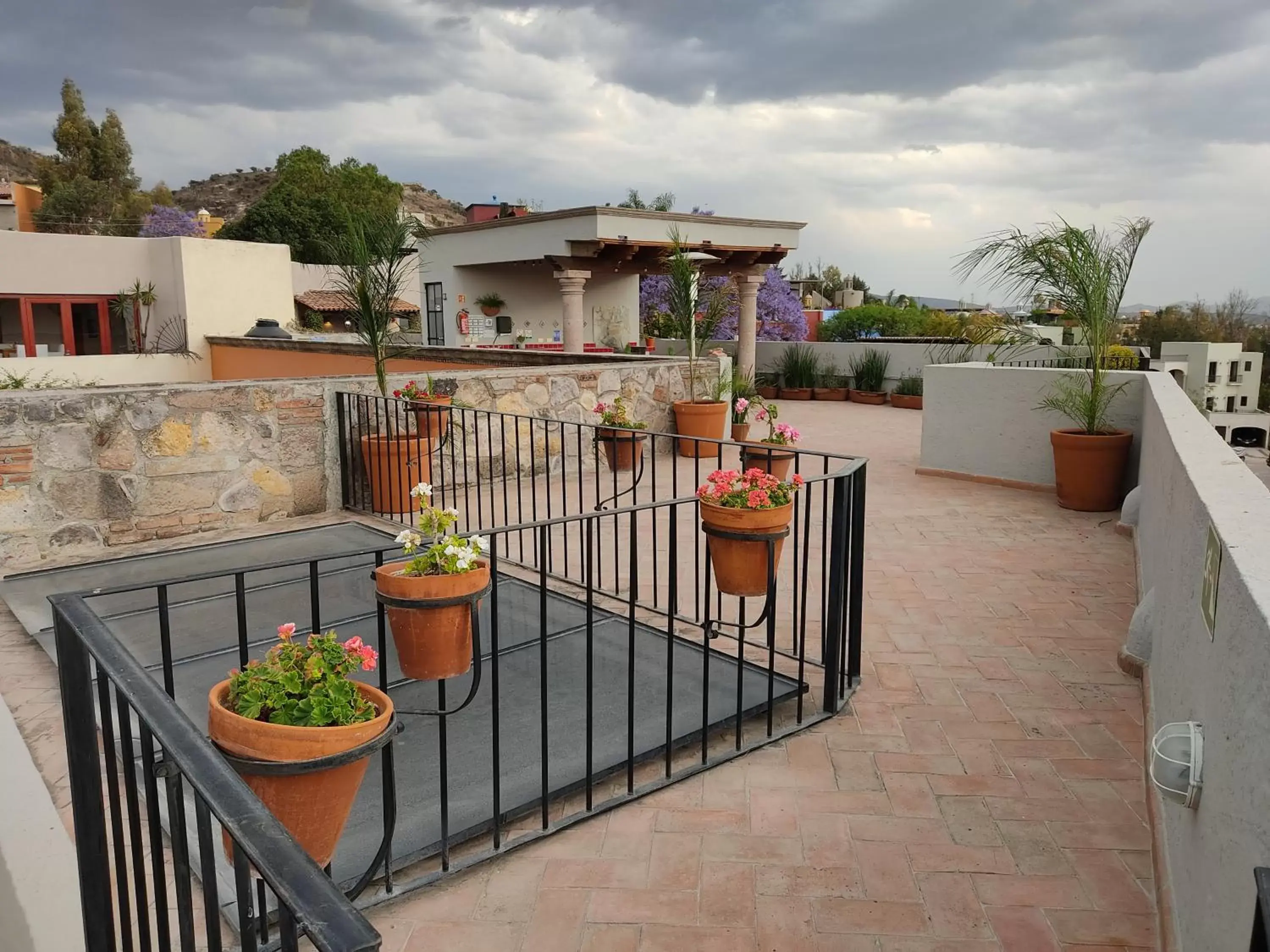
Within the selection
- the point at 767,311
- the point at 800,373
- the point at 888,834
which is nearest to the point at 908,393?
the point at 800,373

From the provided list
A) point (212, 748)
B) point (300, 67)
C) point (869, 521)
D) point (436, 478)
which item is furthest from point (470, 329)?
point (300, 67)

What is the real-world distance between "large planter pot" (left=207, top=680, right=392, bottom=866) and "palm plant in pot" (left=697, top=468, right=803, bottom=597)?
164 centimetres

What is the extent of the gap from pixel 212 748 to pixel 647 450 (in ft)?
25.0

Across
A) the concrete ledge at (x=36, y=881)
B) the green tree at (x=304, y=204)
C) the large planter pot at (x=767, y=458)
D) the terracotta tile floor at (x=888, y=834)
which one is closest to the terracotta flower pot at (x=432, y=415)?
the large planter pot at (x=767, y=458)

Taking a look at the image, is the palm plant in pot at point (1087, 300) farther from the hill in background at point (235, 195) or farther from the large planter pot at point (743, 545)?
the hill in background at point (235, 195)

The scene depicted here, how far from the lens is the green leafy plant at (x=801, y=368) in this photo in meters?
15.9

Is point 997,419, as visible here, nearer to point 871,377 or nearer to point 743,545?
point 743,545

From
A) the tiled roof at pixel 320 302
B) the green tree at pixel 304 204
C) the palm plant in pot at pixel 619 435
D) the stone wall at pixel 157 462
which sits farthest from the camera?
the green tree at pixel 304 204

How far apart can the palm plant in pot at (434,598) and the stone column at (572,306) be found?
12.1 meters

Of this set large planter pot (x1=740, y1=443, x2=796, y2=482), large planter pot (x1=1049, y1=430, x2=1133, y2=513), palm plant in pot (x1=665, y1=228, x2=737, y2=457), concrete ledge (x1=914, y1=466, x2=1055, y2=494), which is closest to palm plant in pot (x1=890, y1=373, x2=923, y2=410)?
palm plant in pot (x1=665, y1=228, x2=737, y2=457)

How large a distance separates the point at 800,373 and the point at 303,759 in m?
14.8

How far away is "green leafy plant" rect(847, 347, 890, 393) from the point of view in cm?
1494

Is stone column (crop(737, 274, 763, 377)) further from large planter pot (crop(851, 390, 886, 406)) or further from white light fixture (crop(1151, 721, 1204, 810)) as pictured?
white light fixture (crop(1151, 721, 1204, 810))

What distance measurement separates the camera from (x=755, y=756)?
302 centimetres
